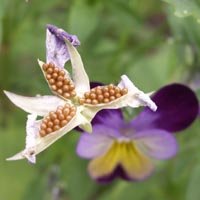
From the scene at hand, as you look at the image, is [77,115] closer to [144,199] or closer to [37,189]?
[37,189]

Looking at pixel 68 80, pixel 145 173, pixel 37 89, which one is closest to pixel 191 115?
pixel 145 173

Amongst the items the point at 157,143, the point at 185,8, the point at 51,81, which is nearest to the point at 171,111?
the point at 157,143

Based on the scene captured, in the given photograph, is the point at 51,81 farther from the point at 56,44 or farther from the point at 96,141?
the point at 96,141

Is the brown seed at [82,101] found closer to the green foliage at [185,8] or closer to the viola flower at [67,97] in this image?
the viola flower at [67,97]

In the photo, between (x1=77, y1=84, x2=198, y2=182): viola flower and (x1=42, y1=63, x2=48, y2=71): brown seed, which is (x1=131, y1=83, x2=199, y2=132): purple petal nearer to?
(x1=77, y1=84, x2=198, y2=182): viola flower

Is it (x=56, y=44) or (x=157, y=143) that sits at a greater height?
(x=56, y=44)

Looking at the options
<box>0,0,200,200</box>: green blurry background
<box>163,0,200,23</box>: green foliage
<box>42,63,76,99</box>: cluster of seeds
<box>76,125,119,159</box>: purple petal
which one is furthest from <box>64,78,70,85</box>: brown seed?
<box>0,0,200,200</box>: green blurry background
